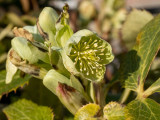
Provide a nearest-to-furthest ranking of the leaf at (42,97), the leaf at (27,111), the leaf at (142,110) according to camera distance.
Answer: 1. the leaf at (142,110)
2. the leaf at (27,111)
3. the leaf at (42,97)

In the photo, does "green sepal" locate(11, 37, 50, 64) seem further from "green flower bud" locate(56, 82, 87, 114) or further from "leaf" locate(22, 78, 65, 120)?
"leaf" locate(22, 78, 65, 120)

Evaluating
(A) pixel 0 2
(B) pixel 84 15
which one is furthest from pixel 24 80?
(A) pixel 0 2

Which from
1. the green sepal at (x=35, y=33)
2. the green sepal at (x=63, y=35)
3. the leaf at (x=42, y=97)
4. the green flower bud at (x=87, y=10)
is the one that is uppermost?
the green sepal at (x=63, y=35)

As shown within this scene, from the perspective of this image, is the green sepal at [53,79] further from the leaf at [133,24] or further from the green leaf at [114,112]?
the leaf at [133,24]

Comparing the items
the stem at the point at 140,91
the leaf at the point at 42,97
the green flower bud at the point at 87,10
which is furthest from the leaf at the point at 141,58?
the green flower bud at the point at 87,10

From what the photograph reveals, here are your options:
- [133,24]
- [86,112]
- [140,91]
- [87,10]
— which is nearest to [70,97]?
[86,112]

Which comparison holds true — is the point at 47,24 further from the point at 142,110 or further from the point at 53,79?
the point at 142,110

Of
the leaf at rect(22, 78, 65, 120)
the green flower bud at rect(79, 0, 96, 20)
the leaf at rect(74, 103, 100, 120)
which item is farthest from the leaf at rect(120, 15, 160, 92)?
the green flower bud at rect(79, 0, 96, 20)
